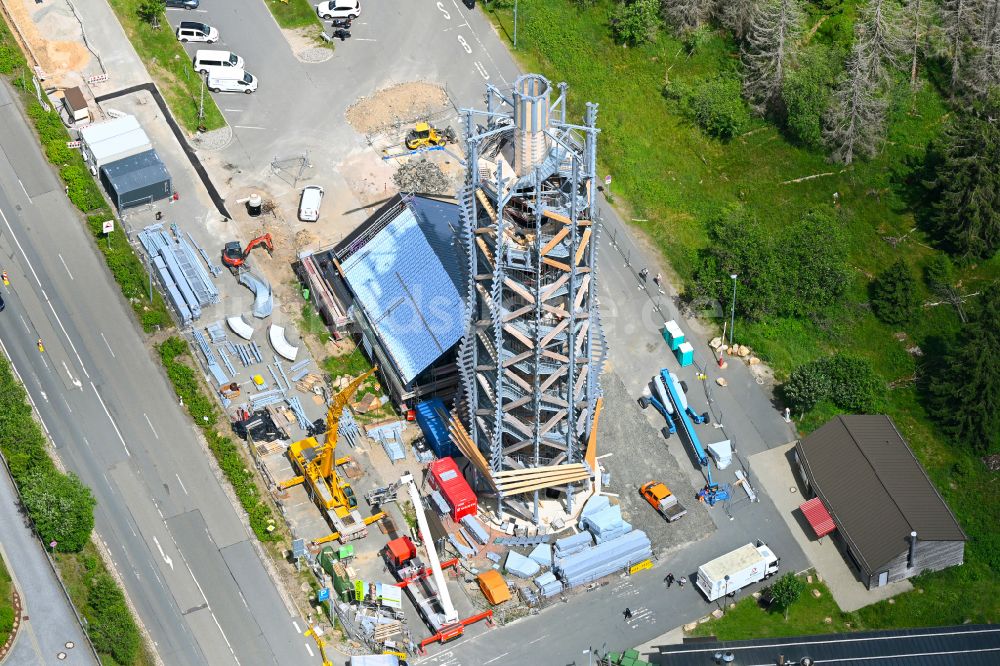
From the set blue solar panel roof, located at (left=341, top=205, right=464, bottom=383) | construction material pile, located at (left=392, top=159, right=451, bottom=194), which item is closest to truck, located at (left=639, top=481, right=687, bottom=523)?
blue solar panel roof, located at (left=341, top=205, right=464, bottom=383)

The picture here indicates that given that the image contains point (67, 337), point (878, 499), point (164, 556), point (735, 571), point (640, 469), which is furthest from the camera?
point (67, 337)

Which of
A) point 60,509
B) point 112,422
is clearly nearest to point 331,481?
point 112,422

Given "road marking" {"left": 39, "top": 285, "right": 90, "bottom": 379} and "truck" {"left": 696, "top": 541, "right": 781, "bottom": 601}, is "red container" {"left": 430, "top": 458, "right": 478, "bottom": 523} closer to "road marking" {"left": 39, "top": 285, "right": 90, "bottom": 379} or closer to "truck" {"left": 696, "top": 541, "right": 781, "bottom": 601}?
"truck" {"left": 696, "top": 541, "right": 781, "bottom": 601}

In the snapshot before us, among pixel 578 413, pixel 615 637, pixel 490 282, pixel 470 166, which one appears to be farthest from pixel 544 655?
pixel 470 166

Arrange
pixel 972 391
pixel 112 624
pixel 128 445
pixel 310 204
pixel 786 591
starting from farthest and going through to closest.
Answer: pixel 310 204 < pixel 972 391 < pixel 128 445 < pixel 786 591 < pixel 112 624

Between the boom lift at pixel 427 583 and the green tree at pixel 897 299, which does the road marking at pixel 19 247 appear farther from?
the green tree at pixel 897 299

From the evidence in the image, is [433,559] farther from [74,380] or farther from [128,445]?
[74,380]
